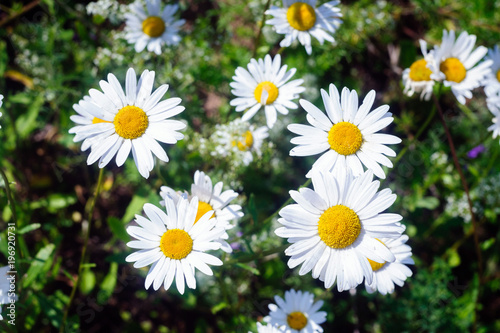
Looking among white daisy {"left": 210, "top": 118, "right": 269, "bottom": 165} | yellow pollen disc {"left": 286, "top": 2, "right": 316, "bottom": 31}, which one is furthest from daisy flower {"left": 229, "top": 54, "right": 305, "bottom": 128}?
yellow pollen disc {"left": 286, "top": 2, "right": 316, "bottom": 31}

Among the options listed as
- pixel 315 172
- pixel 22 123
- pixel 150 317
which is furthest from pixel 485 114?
pixel 22 123

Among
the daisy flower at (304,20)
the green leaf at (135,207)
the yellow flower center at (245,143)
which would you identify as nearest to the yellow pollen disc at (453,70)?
the daisy flower at (304,20)

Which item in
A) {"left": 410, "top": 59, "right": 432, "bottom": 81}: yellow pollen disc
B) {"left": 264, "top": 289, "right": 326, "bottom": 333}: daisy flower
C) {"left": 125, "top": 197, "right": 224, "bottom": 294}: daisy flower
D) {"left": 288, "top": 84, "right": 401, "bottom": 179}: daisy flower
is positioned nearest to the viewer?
{"left": 125, "top": 197, "right": 224, "bottom": 294}: daisy flower

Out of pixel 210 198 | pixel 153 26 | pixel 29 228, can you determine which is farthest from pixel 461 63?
pixel 29 228

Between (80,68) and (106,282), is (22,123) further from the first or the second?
(106,282)

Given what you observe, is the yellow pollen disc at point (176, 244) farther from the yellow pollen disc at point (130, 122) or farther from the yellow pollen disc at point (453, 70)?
the yellow pollen disc at point (453, 70)

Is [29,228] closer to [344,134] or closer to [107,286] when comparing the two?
[107,286]

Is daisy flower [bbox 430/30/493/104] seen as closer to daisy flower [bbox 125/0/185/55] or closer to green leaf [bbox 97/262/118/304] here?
daisy flower [bbox 125/0/185/55]
